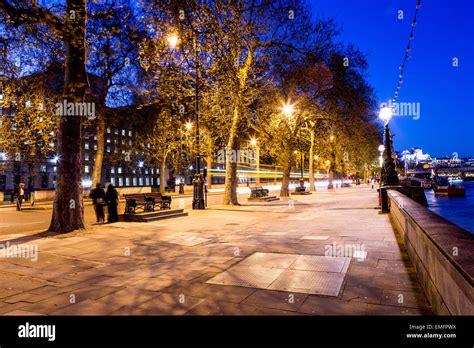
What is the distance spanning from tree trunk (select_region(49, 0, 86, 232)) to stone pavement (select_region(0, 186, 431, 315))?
82 centimetres

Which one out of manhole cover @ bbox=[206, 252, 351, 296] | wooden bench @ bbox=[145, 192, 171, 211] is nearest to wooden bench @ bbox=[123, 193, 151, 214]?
wooden bench @ bbox=[145, 192, 171, 211]

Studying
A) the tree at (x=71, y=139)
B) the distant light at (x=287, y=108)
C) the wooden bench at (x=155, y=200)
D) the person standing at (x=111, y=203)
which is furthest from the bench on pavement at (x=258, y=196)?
the tree at (x=71, y=139)

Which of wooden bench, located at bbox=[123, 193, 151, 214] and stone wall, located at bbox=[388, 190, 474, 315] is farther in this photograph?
wooden bench, located at bbox=[123, 193, 151, 214]

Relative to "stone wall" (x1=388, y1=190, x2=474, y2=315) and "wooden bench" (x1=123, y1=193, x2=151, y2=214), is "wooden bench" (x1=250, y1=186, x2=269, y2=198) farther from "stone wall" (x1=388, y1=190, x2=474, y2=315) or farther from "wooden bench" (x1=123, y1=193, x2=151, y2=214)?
"stone wall" (x1=388, y1=190, x2=474, y2=315)

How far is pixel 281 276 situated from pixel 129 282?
8.26 feet

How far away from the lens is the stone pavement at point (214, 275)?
14.5 ft

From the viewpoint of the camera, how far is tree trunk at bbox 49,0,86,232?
1057cm

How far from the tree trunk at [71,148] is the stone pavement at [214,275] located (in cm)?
82

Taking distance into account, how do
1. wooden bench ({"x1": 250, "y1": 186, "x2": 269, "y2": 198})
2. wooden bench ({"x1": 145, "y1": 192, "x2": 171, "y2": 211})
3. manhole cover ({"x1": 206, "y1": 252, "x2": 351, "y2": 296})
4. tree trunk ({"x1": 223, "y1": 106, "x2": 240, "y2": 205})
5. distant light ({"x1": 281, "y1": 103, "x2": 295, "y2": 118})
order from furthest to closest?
distant light ({"x1": 281, "y1": 103, "x2": 295, "y2": 118}) → wooden bench ({"x1": 250, "y1": 186, "x2": 269, "y2": 198}) → tree trunk ({"x1": 223, "y1": 106, "x2": 240, "y2": 205}) → wooden bench ({"x1": 145, "y1": 192, "x2": 171, "y2": 211}) → manhole cover ({"x1": 206, "y1": 252, "x2": 351, "y2": 296})

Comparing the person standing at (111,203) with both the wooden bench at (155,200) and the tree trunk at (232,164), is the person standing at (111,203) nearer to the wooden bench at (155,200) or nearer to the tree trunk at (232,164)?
the wooden bench at (155,200)

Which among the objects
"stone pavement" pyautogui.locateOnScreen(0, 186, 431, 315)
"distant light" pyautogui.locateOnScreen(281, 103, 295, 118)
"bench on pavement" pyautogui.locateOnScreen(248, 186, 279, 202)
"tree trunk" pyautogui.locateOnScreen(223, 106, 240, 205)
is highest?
"distant light" pyautogui.locateOnScreen(281, 103, 295, 118)

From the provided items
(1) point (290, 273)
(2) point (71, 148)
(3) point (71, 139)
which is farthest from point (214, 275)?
(3) point (71, 139)

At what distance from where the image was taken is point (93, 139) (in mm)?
89438
